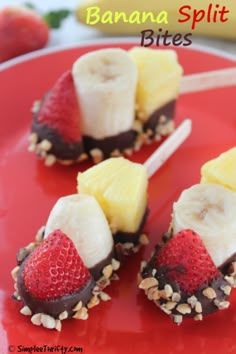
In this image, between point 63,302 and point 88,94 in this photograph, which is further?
point 88,94

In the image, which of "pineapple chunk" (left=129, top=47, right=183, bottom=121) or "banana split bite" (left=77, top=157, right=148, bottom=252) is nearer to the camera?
"banana split bite" (left=77, top=157, right=148, bottom=252)

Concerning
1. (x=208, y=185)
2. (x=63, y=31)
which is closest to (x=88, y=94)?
(x=208, y=185)

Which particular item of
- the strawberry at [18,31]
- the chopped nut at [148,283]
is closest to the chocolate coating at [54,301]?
the chopped nut at [148,283]

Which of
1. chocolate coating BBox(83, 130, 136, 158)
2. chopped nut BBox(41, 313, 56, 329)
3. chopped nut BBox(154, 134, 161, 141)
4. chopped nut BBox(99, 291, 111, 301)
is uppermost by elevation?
chocolate coating BBox(83, 130, 136, 158)

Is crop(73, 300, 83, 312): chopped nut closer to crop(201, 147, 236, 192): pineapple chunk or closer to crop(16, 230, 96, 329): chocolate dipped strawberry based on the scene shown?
crop(16, 230, 96, 329): chocolate dipped strawberry

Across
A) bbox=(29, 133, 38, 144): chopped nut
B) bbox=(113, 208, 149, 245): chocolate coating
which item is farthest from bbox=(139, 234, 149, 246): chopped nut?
bbox=(29, 133, 38, 144): chopped nut

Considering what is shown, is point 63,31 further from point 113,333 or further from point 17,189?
point 113,333

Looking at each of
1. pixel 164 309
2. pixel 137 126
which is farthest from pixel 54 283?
pixel 137 126
